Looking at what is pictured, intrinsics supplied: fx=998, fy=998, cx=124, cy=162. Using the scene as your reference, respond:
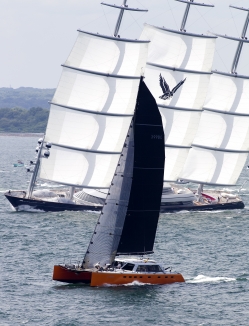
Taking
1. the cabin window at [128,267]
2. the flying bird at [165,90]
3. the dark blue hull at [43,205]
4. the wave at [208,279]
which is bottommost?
the dark blue hull at [43,205]

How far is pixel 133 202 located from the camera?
6106 centimetres

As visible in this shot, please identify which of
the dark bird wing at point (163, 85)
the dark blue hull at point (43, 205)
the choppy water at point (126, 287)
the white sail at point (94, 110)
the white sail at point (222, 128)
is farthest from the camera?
the white sail at point (222, 128)

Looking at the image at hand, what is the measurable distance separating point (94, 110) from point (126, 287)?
136 feet

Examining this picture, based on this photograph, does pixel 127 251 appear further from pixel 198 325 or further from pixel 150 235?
pixel 198 325

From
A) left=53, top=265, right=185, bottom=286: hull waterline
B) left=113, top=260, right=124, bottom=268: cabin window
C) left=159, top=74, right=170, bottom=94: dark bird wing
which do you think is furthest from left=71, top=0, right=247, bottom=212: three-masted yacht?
left=53, top=265, right=185, bottom=286: hull waterline

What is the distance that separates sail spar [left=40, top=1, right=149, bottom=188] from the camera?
9712cm

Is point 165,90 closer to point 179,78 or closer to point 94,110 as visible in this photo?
point 179,78

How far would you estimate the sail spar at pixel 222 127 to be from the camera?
4141 inches

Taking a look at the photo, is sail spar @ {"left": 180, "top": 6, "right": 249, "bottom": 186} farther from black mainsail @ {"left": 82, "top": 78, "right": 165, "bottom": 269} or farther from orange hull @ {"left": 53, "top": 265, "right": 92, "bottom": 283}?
orange hull @ {"left": 53, "top": 265, "right": 92, "bottom": 283}

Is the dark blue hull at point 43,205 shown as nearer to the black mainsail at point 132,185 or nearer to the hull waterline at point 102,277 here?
the black mainsail at point 132,185

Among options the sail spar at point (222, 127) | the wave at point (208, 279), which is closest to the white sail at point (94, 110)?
the sail spar at point (222, 127)

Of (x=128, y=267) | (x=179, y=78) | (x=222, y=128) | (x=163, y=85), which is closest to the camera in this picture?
(x=128, y=267)

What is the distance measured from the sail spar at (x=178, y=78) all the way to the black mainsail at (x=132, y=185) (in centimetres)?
4035

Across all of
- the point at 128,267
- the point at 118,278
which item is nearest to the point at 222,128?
the point at 128,267
